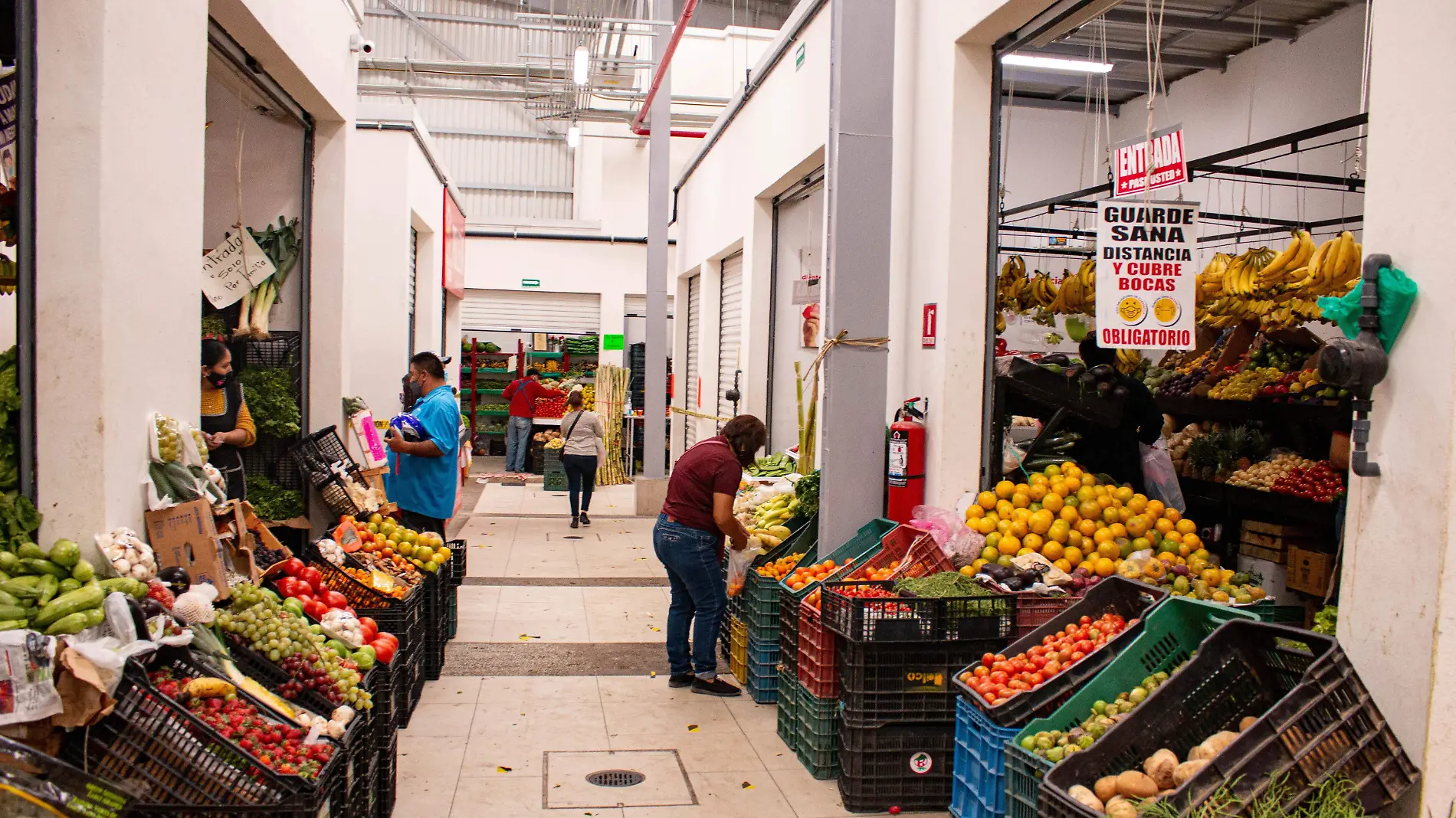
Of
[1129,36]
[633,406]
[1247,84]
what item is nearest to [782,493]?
[1129,36]

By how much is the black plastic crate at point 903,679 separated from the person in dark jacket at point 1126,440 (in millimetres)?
2621

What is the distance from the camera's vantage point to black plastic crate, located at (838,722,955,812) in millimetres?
4594

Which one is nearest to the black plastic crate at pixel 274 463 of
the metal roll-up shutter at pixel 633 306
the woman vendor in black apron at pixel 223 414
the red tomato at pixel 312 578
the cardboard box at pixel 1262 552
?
the woman vendor in black apron at pixel 223 414

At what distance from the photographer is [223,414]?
6305 mm

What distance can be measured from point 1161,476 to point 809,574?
2.54m

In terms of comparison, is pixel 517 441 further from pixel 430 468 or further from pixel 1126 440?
pixel 1126 440

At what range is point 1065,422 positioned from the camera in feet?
24.1

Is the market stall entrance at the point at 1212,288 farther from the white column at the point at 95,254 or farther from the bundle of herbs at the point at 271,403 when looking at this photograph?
the bundle of herbs at the point at 271,403

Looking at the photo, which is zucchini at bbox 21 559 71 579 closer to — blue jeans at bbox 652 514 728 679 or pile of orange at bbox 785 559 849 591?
blue jeans at bbox 652 514 728 679

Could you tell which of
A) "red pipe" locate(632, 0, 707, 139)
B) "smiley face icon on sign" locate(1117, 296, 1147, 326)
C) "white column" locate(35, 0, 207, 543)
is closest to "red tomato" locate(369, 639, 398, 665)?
"white column" locate(35, 0, 207, 543)

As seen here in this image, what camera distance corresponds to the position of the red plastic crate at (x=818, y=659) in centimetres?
501

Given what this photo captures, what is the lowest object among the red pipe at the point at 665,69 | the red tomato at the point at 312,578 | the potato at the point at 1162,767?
the potato at the point at 1162,767

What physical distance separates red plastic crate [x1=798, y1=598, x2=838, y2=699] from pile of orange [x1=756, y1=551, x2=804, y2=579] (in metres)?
0.91

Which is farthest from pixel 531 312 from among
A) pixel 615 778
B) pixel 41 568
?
pixel 41 568
